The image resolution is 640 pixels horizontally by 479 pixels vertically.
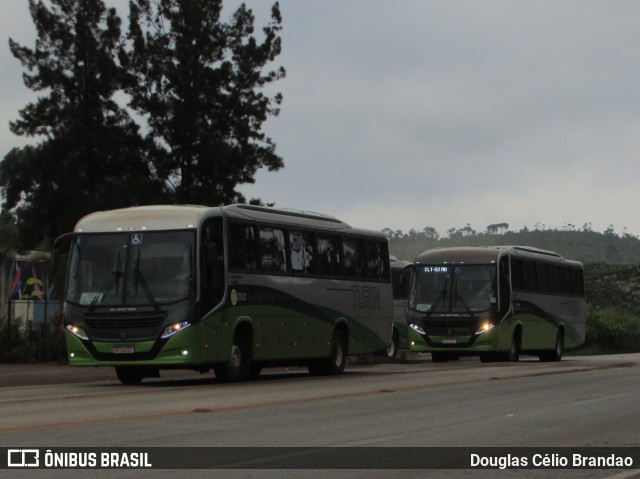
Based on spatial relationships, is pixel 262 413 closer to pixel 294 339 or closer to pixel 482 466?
pixel 482 466

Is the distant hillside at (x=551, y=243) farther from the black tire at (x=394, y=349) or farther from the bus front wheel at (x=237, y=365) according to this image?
the bus front wheel at (x=237, y=365)

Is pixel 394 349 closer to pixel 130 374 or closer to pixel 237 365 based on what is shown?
pixel 237 365

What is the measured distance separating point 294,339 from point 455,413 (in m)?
10.7

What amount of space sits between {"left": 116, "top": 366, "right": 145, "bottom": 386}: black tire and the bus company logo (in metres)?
13.3

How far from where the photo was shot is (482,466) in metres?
11.4

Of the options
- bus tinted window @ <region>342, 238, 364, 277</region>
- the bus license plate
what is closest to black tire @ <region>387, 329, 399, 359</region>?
bus tinted window @ <region>342, 238, 364, 277</region>

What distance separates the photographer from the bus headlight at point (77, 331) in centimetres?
2372

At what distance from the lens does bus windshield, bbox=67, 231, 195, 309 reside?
23500 mm

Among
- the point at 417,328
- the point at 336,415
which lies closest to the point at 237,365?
the point at 336,415

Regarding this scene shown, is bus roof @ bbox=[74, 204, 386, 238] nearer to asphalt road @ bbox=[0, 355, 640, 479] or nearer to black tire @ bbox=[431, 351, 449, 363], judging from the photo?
asphalt road @ bbox=[0, 355, 640, 479]

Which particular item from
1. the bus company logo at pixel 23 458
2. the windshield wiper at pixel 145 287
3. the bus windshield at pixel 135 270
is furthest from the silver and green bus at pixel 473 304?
the bus company logo at pixel 23 458

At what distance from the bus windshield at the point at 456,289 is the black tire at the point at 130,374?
15043mm

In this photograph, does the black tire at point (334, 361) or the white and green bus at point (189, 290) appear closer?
the white and green bus at point (189, 290)
